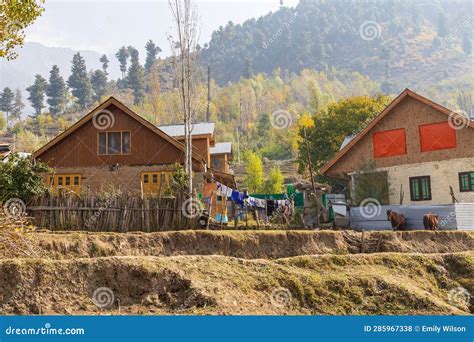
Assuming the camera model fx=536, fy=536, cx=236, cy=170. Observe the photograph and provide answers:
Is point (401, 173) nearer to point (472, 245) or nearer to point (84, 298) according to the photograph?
point (472, 245)

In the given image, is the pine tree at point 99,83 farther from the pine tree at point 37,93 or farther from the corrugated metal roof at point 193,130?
the corrugated metal roof at point 193,130

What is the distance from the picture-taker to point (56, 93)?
13750cm

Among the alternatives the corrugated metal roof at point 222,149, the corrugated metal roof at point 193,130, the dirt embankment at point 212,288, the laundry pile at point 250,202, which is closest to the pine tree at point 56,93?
the corrugated metal roof at point 222,149

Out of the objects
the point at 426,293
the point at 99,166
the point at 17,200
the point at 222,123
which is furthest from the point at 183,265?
the point at 222,123

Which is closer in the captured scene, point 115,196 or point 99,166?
point 115,196

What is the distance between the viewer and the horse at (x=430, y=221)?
23797mm

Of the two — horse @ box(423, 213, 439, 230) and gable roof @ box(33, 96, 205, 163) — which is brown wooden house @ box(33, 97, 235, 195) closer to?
gable roof @ box(33, 96, 205, 163)

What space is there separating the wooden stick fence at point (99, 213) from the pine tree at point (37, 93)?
12552 cm

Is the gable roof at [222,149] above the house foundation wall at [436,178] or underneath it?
above

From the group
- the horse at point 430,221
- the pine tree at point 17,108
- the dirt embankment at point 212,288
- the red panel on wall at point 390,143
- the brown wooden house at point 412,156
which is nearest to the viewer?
the dirt embankment at point 212,288

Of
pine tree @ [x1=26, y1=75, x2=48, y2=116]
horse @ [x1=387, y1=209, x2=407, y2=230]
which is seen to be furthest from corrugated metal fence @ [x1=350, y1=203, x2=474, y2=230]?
pine tree @ [x1=26, y1=75, x2=48, y2=116]

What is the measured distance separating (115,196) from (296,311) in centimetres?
1081

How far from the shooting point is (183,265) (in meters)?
13.2

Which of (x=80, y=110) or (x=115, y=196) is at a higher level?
(x=80, y=110)
